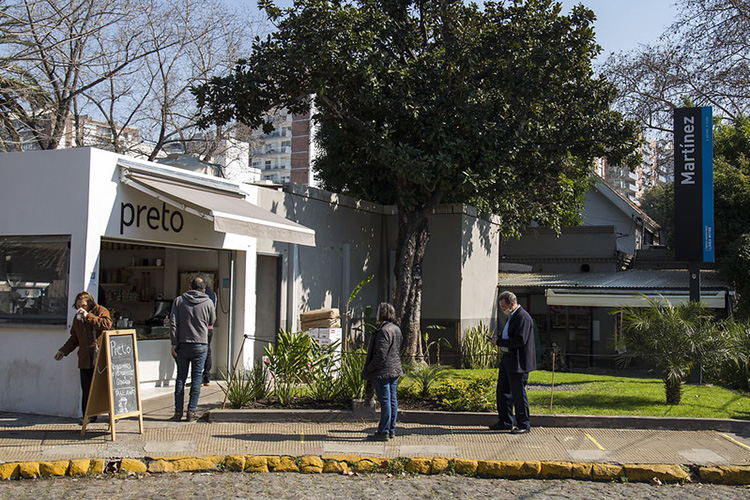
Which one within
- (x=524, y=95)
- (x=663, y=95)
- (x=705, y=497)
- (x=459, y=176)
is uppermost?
(x=663, y=95)

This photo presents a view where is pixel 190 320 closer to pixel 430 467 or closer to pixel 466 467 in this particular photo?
pixel 430 467

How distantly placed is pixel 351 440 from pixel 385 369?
1.00m

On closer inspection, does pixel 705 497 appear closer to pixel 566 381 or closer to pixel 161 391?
pixel 566 381

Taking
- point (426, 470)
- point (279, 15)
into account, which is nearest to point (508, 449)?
point (426, 470)

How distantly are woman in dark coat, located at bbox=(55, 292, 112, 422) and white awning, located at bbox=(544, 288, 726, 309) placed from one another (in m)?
13.1

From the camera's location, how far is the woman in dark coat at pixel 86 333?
353 inches

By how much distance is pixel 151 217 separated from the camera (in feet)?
35.7

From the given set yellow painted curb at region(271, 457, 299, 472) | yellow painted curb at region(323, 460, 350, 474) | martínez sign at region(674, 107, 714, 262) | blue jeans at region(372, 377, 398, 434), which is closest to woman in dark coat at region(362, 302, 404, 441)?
blue jeans at region(372, 377, 398, 434)

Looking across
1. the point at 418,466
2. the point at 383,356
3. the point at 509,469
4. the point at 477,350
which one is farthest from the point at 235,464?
the point at 477,350

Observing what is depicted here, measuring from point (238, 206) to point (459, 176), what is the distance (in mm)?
4497

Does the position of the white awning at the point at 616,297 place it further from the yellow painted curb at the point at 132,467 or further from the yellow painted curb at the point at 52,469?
the yellow painted curb at the point at 52,469

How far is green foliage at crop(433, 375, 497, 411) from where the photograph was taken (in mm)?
9898

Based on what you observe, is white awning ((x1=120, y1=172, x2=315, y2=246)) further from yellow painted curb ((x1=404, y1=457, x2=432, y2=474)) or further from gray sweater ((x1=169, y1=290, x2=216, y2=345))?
yellow painted curb ((x1=404, y1=457, x2=432, y2=474))

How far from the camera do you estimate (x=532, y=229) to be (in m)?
26.2
